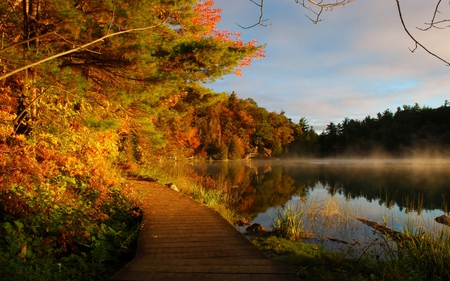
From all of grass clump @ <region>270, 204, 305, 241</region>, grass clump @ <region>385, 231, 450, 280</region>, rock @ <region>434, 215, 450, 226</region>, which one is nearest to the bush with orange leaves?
grass clump @ <region>270, 204, 305, 241</region>

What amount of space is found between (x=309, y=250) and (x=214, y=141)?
128ft

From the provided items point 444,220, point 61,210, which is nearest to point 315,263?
point 61,210

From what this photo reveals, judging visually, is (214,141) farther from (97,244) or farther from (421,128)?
(97,244)

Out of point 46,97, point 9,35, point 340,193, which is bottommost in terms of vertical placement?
point 340,193

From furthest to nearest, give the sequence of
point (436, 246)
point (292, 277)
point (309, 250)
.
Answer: point (309, 250) < point (436, 246) < point (292, 277)

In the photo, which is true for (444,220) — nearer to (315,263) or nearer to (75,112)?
(315,263)

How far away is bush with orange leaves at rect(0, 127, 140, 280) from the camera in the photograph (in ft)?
11.1

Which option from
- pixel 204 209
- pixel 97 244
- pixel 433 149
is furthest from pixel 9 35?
pixel 433 149

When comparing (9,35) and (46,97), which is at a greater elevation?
(9,35)

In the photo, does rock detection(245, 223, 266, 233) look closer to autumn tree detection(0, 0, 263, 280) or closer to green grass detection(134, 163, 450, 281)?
green grass detection(134, 163, 450, 281)

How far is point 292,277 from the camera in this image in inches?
115

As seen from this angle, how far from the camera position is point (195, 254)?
3.57m

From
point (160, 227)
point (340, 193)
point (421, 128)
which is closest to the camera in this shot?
point (160, 227)

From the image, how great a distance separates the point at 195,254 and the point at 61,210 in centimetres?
232
